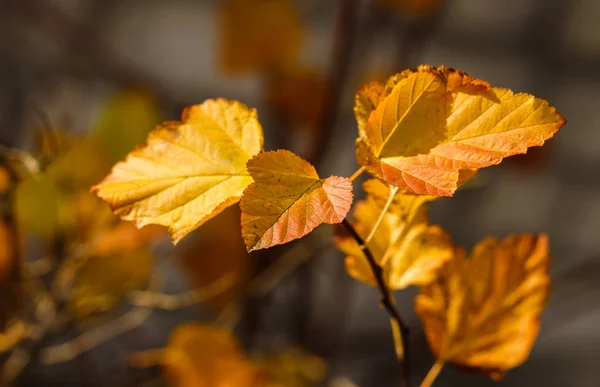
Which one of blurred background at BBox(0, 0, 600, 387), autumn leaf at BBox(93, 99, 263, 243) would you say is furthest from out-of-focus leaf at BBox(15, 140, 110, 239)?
autumn leaf at BBox(93, 99, 263, 243)

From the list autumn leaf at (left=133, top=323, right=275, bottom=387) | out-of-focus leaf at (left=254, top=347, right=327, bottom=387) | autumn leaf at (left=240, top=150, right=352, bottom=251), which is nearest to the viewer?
autumn leaf at (left=240, top=150, right=352, bottom=251)

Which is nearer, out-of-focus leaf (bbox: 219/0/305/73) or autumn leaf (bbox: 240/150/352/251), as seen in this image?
autumn leaf (bbox: 240/150/352/251)

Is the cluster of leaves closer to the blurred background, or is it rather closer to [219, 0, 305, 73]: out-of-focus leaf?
the blurred background

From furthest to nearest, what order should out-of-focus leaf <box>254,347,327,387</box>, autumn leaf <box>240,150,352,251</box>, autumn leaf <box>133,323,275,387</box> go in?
out-of-focus leaf <box>254,347,327,387</box> → autumn leaf <box>133,323,275,387</box> → autumn leaf <box>240,150,352,251</box>

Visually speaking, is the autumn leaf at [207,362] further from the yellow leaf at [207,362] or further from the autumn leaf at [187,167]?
Result: the autumn leaf at [187,167]

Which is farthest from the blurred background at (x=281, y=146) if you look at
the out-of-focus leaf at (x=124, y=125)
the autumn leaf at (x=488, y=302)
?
the autumn leaf at (x=488, y=302)

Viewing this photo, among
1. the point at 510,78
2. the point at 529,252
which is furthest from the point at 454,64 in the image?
the point at 529,252
